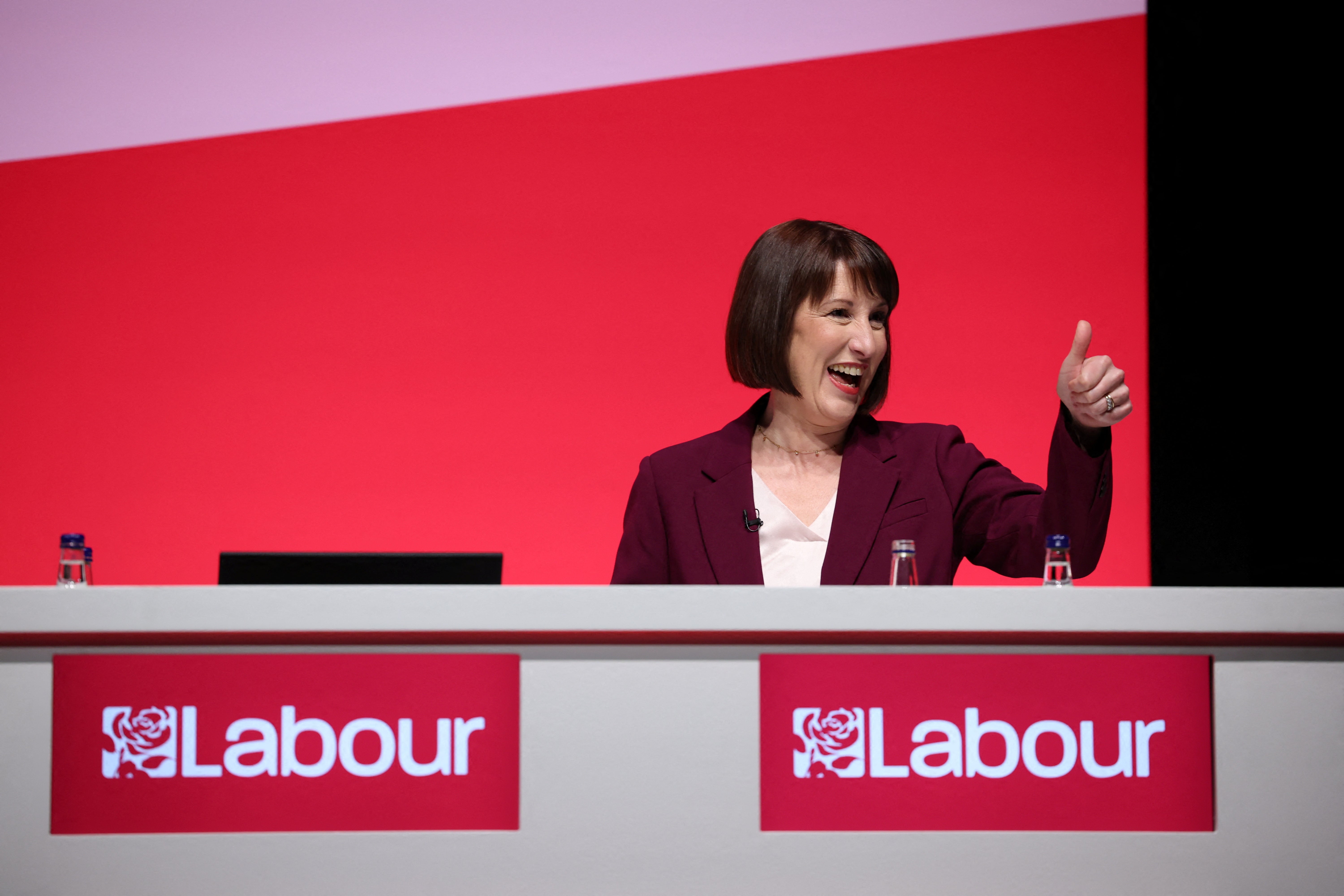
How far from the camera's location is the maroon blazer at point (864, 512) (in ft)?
4.99

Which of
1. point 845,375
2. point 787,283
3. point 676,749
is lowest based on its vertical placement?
point 676,749

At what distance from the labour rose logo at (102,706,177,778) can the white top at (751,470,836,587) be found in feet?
2.83

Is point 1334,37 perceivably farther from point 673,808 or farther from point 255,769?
point 255,769

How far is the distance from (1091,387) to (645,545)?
75 centimetres

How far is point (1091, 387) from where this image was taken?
118cm

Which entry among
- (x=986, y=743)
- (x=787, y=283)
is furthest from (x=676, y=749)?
(x=787, y=283)

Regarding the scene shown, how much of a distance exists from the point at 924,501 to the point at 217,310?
1.97m

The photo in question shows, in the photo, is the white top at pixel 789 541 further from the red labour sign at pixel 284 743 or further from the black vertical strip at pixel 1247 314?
the black vertical strip at pixel 1247 314

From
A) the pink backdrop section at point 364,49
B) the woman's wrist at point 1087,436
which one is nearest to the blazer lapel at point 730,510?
the woman's wrist at point 1087,436

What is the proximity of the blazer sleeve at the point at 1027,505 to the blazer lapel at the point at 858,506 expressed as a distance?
0.10 meters

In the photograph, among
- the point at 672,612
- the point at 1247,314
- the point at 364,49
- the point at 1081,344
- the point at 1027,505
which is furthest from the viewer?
the point at 364,49

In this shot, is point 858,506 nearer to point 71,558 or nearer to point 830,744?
point 830,744

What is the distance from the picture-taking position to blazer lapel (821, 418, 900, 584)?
1.51 metres

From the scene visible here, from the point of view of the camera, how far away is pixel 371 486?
2613 millimetres
